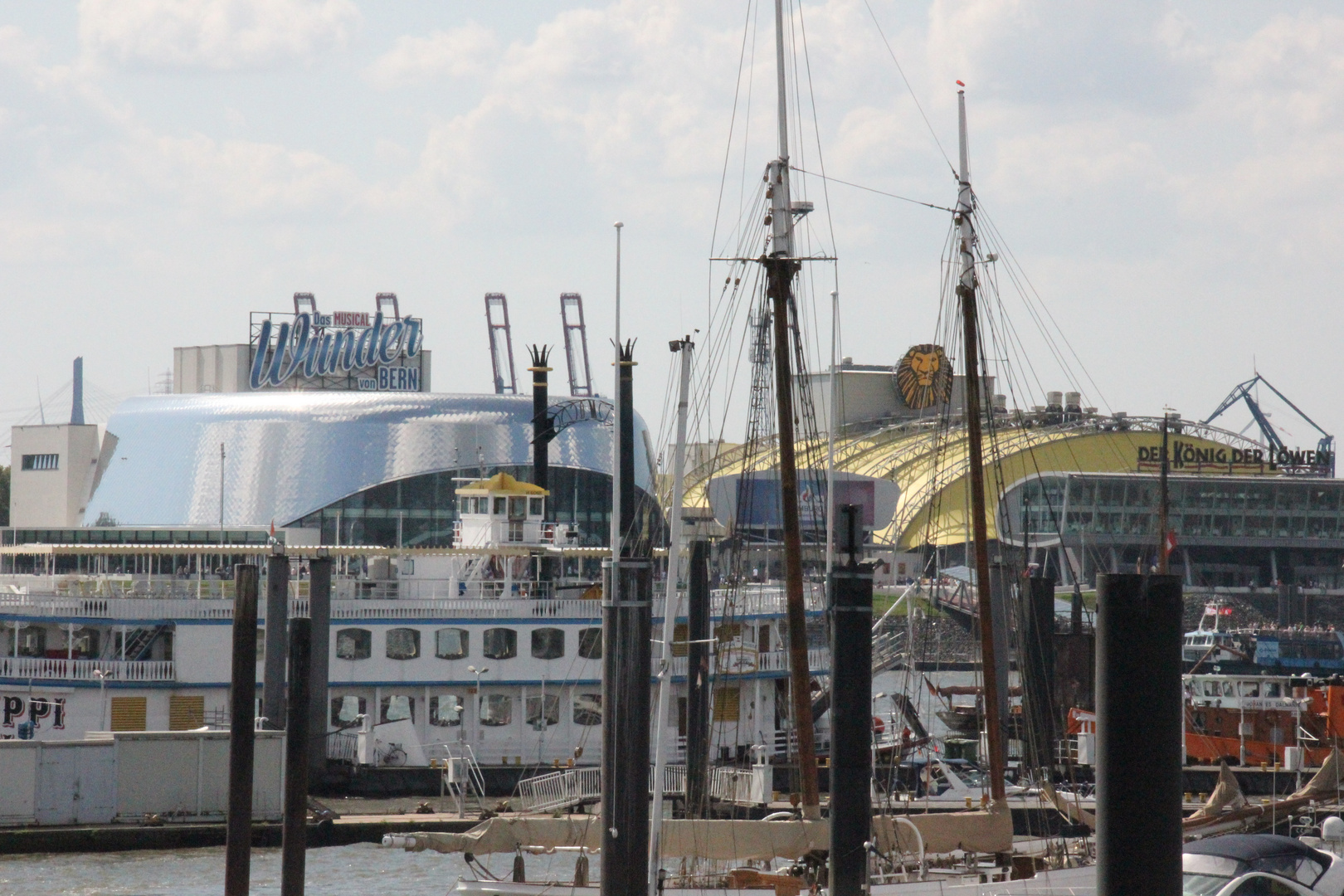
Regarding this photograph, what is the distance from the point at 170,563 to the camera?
182 feet

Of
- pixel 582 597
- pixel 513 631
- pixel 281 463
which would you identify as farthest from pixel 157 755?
pixel 281 463

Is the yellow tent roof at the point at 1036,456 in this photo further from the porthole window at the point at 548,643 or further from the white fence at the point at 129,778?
the white fence at the point at 129,778

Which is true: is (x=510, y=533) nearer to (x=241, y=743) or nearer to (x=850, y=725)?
(x=241, y=743)

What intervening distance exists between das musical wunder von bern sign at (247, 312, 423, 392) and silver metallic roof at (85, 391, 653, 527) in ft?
7.21

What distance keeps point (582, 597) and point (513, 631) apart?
123 inches

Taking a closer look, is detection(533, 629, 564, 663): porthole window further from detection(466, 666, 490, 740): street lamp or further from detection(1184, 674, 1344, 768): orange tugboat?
detection(1184, 674, 1344, 768): orange tugboat

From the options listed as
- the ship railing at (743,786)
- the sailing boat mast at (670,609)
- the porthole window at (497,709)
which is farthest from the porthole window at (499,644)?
the sailing boat mast at (670,609)

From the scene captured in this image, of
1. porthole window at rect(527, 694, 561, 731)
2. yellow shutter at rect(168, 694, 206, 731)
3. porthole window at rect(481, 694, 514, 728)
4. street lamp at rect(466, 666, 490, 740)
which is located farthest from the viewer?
porthole window at rect(527, 694, 561, 731)

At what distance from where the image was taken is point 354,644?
4809 centimetres

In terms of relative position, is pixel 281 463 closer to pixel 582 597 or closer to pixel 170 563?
pixel 170 563

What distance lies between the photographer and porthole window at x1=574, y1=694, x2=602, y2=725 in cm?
4916

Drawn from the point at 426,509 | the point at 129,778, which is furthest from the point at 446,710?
the point at 426,509

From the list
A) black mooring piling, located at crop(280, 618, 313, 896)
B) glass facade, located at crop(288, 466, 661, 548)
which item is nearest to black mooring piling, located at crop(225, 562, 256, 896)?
black mooring piling, located at crop(280, 618, 313, 896)

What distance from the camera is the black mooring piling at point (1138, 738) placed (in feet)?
36.3
